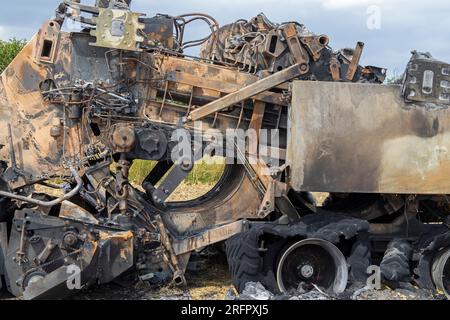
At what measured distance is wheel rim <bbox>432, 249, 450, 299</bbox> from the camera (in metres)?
5.92

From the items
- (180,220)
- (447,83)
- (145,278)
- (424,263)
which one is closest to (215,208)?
(180,220)

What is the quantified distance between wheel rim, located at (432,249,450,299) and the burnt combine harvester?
0.8 inches

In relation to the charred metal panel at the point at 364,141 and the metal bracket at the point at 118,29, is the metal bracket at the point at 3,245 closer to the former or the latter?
the metal bracket at the point at 118,29

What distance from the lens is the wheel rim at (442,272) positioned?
5922 mm

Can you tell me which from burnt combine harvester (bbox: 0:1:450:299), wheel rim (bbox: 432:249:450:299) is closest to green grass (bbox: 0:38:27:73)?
burnt combine harvester (bbox: 0:1:450:299)

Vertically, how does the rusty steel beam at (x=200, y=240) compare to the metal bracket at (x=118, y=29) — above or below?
below

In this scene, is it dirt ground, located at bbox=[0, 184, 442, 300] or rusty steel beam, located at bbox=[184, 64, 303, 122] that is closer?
dirt ground, located at bbox=[0, 184, 442, 300]

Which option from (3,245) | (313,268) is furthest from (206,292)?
(3,245)

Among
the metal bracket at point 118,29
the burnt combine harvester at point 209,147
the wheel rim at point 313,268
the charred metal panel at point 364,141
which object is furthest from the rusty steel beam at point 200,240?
the metal bracket at point 118,29

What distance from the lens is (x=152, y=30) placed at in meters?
6.47

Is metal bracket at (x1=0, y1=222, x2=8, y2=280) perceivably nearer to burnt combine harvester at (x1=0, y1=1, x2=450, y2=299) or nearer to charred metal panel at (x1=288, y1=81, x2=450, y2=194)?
burnt combine harvester at (x1=0, y1=1, x2=450, y2=299)

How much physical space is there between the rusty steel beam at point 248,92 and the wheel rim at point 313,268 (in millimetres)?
1639
